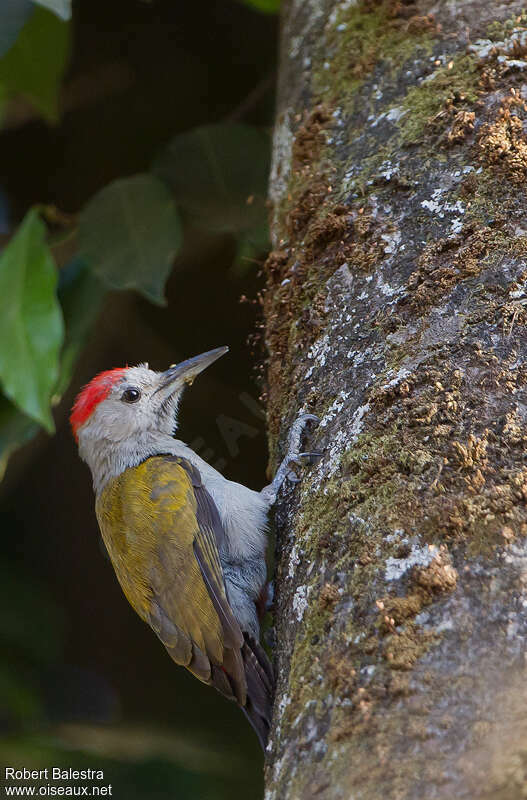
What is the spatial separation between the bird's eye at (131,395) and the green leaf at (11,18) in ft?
4.82

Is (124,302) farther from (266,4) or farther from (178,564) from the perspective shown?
(178,564)

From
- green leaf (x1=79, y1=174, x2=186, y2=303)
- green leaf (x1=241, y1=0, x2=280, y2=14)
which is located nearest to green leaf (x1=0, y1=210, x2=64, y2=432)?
green leaf (x1=79, y1=174, x2=186, y2=303)

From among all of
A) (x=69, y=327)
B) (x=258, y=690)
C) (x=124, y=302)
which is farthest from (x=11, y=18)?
(x=258, y=690)

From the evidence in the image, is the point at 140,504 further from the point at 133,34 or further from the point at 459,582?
the point at 133,34

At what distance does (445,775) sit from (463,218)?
133cm

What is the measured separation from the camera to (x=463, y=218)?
6.70 feet

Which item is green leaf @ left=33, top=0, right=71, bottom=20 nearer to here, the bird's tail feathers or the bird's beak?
the bird's beak

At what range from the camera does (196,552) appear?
2707 millimetres

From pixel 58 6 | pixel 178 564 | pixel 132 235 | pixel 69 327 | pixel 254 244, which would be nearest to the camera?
pixel 58 6

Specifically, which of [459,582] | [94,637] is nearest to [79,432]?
[94,637]

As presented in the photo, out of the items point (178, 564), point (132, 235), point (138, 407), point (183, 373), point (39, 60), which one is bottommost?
point (178, 564)

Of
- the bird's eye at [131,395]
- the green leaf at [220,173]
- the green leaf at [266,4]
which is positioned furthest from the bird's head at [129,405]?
the green leaf at [266,4]

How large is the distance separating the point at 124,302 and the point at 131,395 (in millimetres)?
1173

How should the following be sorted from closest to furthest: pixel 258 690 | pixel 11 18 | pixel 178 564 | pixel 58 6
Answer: pixel 258 690 → pixel 58 6 → pixel 178 564 → pixel 11 18
